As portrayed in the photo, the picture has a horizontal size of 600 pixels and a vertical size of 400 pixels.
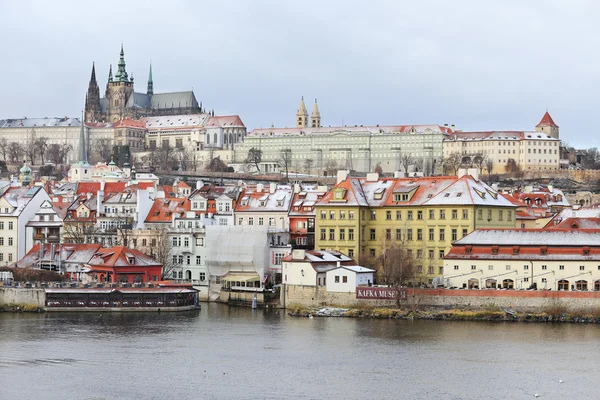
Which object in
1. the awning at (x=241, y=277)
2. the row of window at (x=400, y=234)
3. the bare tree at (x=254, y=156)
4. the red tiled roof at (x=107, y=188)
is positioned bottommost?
the awning at (x=241, y=277)

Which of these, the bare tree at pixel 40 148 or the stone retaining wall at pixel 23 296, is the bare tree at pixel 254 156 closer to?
the bare tree at pixel 40 148

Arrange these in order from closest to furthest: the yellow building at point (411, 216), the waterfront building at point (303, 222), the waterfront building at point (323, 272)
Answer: the waterfront building at point (323, 272)
the yellow building at point (411, 216)
the waterfront building at point (303, 222)

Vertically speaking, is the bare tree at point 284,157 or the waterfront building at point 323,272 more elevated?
the bare tree at point 284,157

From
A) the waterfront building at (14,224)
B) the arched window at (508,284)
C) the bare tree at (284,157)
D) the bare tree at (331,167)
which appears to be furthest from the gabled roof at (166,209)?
the bare tree at (284,157)

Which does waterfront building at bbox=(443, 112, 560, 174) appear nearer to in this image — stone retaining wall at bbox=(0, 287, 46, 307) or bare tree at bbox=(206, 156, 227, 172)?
bare tree at bbox=(206, 156, 227, 172)

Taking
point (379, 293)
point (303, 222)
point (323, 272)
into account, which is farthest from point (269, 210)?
point (379, 293)

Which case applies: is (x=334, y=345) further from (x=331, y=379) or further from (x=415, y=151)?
(x=415, y=151)

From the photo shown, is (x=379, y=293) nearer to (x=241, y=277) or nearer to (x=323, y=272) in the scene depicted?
(x=323, y=272)
